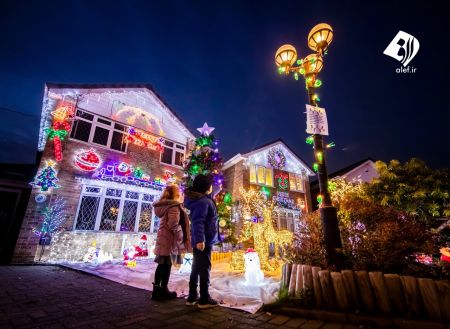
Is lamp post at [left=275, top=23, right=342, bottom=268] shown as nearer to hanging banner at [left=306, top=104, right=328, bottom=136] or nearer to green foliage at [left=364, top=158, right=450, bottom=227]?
hanging banner at [left=306, top=104, right=328, bottom=136]

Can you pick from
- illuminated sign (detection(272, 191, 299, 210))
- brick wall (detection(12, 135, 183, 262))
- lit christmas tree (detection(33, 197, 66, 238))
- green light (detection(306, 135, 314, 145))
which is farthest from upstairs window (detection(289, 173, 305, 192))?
lit christmas tree (detection(33, 197, 66, 238))

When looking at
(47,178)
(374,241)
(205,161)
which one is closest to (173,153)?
(205,161)

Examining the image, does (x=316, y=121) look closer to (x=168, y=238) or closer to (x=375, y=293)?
(x=375, y=293)

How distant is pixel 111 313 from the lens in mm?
3176

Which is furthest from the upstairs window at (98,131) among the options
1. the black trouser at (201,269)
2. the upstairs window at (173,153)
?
the black trouser at (201,269)

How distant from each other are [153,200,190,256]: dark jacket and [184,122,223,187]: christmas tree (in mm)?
5930

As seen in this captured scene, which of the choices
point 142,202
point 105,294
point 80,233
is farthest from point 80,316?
point 142,202

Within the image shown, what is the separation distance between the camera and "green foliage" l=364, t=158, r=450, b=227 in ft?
32.2

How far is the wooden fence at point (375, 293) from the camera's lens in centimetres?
264

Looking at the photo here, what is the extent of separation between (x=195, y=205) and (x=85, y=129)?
1044 cm

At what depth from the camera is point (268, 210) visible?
24.6 feet

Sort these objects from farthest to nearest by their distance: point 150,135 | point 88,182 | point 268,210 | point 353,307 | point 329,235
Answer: point 150,135
point 88,182
point 268,210
point 329,235
point 353,307

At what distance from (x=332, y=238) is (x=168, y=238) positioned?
2.87 metres

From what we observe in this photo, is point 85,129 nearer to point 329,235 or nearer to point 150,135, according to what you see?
point 150,135
